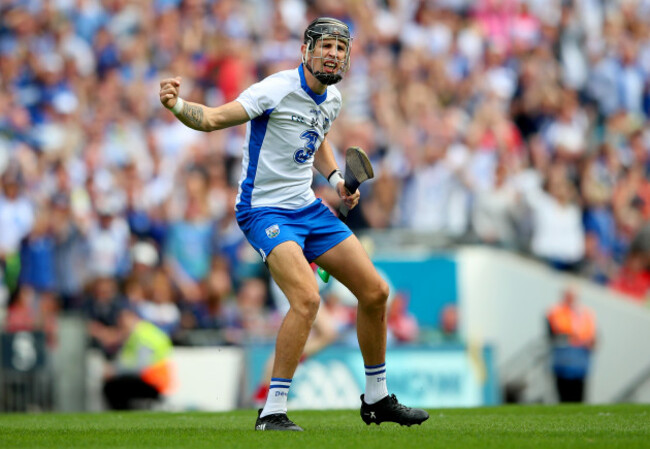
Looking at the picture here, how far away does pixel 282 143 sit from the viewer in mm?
7320

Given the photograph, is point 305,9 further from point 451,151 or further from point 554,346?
point 554,346

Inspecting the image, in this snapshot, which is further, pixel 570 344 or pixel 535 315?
pixel 535 315

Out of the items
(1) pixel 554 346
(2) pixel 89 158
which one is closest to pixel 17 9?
(2) pixel 89 158

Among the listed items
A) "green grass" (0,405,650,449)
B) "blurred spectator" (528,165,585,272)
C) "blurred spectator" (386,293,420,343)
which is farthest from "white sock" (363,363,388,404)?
"blurred spectator" (528,165,585,272)

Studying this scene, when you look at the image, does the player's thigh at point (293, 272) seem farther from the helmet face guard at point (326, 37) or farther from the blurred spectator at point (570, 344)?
the blurred spectator at point (570, 344)

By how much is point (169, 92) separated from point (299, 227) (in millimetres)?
1236

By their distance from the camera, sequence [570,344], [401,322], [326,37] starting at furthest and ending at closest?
[570,344], [401,322], [326,37]

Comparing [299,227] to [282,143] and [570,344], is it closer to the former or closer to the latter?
[282,143]

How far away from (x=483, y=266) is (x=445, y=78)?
164 inches

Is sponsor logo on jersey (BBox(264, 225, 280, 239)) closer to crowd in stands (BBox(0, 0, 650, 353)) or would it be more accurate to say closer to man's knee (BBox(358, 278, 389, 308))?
man's knee (BBox(358, 278, 389, 308))

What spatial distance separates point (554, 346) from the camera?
15.0 meters

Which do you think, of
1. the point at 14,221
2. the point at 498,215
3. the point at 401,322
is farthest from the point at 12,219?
the point at 498,215

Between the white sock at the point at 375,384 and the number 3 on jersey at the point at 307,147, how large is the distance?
139cm

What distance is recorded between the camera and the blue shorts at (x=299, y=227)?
721cm
